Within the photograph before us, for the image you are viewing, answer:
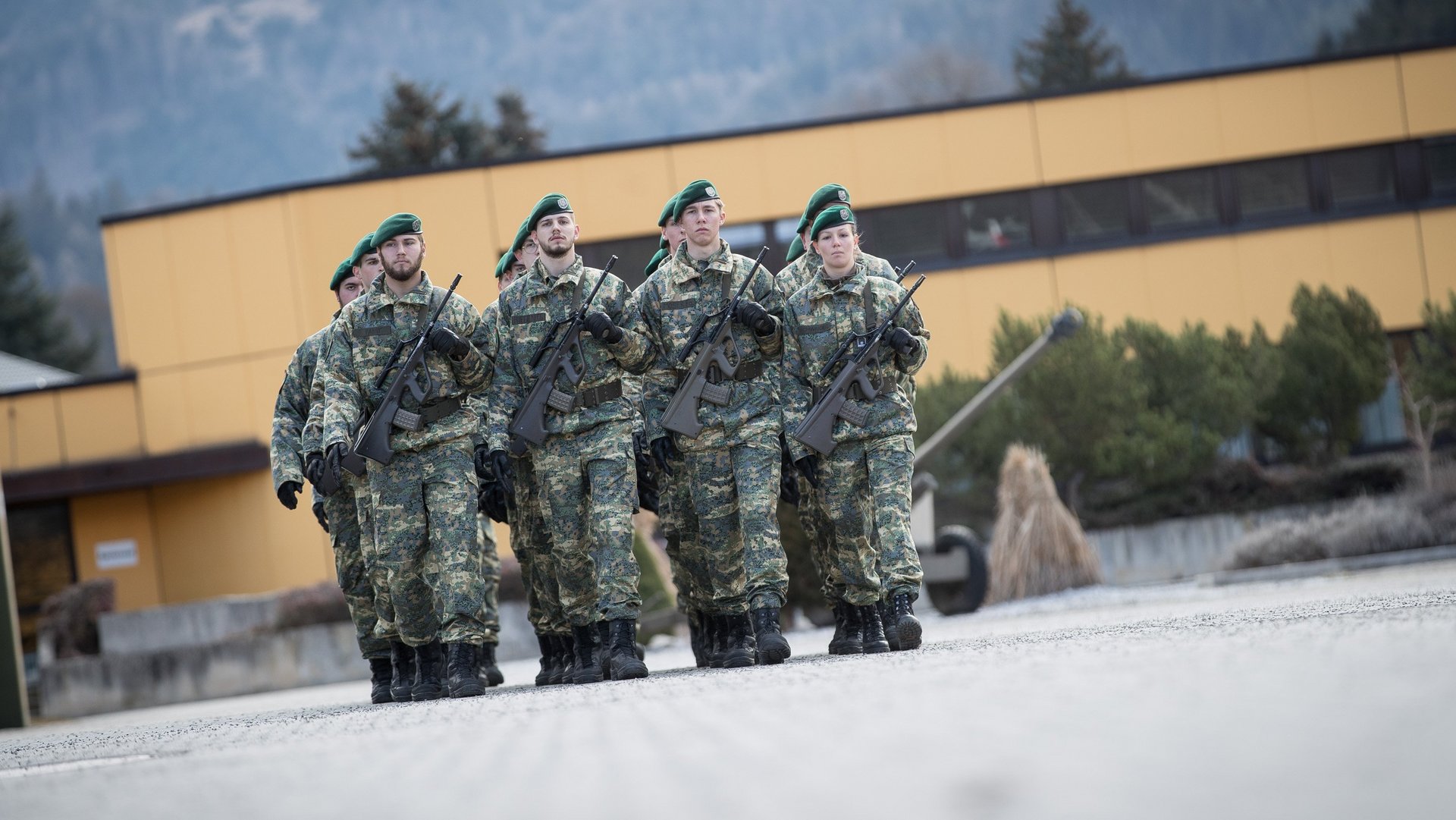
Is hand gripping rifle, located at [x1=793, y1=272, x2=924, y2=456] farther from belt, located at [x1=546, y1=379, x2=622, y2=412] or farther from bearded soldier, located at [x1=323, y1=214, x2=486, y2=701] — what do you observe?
bearded soldier, located at [x1=323, y1=214, x2=486, y2=701]

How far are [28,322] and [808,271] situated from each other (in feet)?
184

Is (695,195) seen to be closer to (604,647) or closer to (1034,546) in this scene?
(604,647)

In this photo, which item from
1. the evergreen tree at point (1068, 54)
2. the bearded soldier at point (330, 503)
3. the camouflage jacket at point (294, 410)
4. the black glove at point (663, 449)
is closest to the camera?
the black glove at point (663, 449)

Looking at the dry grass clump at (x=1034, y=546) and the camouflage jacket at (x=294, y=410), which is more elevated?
the camouflage jacket at (x=294, y=410)

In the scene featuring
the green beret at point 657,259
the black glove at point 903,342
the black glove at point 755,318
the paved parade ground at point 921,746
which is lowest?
the paved parade ground at point 921,746

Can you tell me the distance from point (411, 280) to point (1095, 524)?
14.3 metres

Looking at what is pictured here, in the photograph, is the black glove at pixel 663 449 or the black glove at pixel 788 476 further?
the black glove at pixel 788 476

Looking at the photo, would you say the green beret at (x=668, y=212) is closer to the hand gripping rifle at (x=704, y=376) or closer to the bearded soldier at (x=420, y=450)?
the hand gripping rifle at (x=704, y=376)

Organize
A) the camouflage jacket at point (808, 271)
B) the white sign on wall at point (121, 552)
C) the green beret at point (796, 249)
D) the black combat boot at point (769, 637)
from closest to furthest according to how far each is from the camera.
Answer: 1. the black combat boot at point (769, 637)
2. the camouflage jacket at point (808, 271)
3. the green beret at point (796, 249)
4. the white sign on wall at point (121, 552)

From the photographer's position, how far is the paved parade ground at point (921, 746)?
2.93 meters

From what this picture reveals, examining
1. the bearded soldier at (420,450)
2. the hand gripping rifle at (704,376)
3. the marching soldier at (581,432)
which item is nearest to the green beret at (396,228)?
the bearded soldier at (420,450)

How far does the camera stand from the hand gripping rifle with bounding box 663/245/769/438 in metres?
8.62

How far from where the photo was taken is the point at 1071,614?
12.8 meters

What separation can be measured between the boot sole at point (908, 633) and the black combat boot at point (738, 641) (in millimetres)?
781
